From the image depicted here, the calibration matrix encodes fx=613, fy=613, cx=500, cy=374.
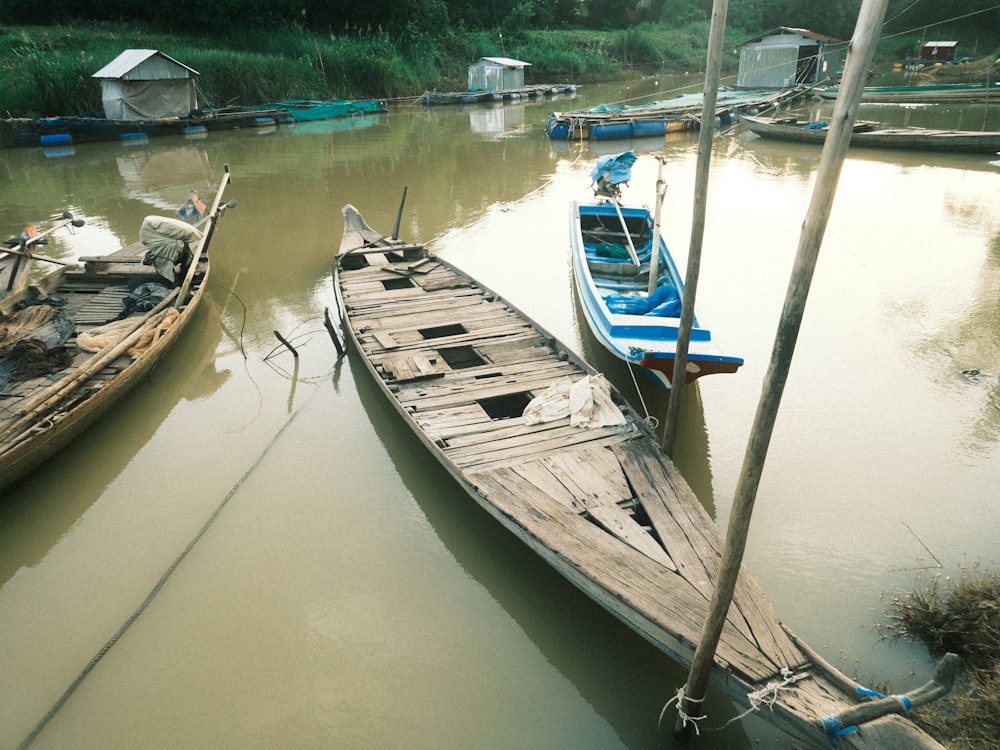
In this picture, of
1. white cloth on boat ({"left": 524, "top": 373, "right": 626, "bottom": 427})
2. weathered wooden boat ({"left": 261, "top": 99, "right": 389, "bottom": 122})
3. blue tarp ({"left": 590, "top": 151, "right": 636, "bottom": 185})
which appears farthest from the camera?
weathered wooden boat ({"left": 261, "top": 99, "right": 389, "bottom": 122})

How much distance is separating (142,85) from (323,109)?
7.27 metres

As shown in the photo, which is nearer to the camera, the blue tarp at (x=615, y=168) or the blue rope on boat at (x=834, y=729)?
the blue rope on boat at (x=834, y=729)

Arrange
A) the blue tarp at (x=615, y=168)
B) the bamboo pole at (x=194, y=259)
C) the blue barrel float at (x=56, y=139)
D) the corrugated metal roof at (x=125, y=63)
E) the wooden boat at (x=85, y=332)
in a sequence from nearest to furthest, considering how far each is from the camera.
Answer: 1. the wooden boat at (x=85, y=332)
2. the bamboo pole at (x=194, y=259)
3. the blue tarp at (x=615, y=168)
4. the blue barrel float at (x=56, y=139)
5. the corrugated metal roof at (x=125, y=63)

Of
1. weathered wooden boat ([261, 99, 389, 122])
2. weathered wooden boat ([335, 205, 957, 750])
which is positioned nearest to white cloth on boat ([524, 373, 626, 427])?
weathered wooden boat ([335, 205, 957, 750])

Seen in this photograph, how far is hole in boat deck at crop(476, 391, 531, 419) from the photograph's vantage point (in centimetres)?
561

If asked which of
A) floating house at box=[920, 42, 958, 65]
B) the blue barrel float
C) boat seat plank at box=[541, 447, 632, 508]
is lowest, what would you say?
boat seat plank at box=[541, 447, 632, 508]

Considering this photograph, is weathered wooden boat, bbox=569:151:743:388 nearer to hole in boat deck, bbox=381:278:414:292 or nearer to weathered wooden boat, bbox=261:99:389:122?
hole in boat deck, bbox=381:278:414:292

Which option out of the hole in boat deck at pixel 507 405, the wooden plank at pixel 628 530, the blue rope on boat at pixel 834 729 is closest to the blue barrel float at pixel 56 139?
the hole in boat deck at pixel 507 405

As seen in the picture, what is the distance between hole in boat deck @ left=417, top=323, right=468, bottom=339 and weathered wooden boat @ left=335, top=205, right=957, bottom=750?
0.07 ft

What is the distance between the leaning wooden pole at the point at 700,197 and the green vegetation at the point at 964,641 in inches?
73.7

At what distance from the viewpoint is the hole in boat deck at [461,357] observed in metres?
6.47

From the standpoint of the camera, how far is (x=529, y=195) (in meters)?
14.8

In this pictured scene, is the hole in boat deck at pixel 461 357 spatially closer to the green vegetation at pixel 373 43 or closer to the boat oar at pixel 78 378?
the boat oar at pixel 78 378

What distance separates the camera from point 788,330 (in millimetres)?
2326
